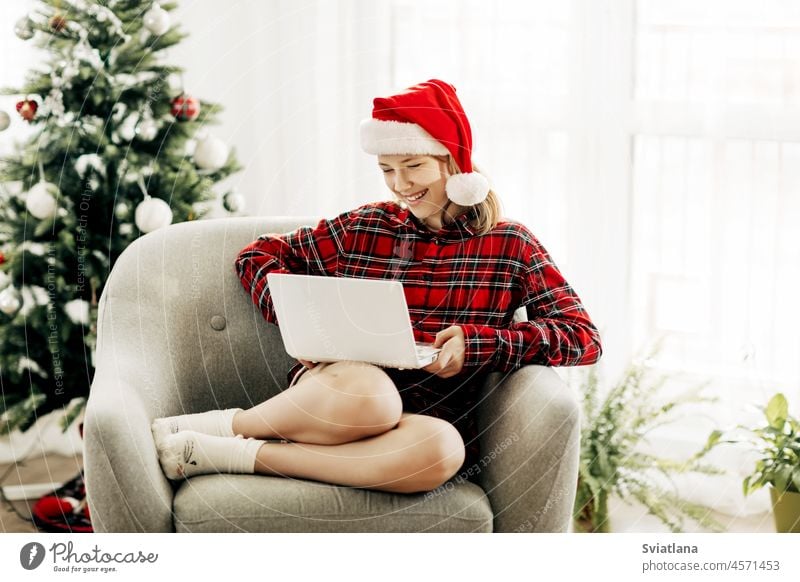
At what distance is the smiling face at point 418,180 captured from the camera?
1684 mm

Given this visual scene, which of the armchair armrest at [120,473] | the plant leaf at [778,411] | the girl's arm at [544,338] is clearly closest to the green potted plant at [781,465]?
the plant leaf at [778,411]

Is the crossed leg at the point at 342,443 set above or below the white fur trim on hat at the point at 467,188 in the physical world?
below

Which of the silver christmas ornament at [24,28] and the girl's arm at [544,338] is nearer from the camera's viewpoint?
the girl's arm at [544,338]

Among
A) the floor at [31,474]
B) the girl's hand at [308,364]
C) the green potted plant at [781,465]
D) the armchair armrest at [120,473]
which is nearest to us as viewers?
the armchair armrest at [120,473]

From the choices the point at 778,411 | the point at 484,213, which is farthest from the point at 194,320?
the point at 778,411

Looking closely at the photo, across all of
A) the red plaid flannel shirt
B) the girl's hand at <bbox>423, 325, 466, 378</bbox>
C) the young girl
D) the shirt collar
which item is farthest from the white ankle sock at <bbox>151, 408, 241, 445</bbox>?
the shirt collar

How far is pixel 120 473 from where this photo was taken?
142 cm

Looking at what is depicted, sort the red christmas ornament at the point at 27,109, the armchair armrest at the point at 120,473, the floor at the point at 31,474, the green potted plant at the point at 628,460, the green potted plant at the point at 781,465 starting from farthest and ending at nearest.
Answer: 1. the floor at the point at 31,474
2. the green potted plant at the point at 628,460
3. the red christmas ornament at the point at 27,109
4. the green potted plant at the point at 781,465
5. the armchair armrest at the point at 120,473

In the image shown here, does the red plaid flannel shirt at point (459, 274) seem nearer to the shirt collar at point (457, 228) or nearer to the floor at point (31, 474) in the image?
the shirt collar at point (457, 228)

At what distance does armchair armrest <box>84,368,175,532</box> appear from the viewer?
1414 millimetres

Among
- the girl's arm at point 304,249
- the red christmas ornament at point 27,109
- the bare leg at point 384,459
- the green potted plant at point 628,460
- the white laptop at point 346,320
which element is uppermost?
the red christmas ornament at point 27,109

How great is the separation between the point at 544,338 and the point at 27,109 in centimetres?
116

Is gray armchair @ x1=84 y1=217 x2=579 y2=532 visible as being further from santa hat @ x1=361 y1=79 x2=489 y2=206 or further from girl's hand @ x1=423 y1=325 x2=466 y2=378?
santa hat @ x1=361 y1=79 x2=489 y2=206

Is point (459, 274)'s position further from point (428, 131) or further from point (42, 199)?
point (42, 199)
